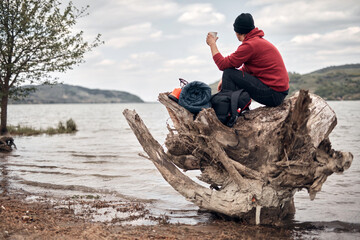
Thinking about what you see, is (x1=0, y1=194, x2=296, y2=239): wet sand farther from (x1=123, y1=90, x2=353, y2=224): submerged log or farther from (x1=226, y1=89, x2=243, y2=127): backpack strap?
Result: (x1=226, y1=89, x2=243, y2=127): backpack strap

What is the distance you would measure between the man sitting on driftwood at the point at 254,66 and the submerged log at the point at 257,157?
31 centimetres

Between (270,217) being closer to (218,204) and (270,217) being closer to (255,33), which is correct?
(218,204)

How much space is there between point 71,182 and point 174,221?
4.67 meters

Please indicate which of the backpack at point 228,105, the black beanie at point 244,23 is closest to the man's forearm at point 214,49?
the black beanie at point 244,23

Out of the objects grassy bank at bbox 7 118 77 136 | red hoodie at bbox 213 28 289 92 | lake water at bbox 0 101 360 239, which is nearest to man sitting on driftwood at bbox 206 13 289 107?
red hoodie at bbox 213 28 289 92

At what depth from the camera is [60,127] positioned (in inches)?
1094

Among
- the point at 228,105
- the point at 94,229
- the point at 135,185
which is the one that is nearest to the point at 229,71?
the point at 228,105

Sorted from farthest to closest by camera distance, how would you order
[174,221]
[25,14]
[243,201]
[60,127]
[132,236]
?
1. [60,127]
2. [25,14]
3. [174,221]
4. [243,201]
5. [132,236]

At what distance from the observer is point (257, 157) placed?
596cm

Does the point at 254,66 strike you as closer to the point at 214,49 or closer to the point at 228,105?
the point at 214,49

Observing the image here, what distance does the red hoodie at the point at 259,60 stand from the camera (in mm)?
5840

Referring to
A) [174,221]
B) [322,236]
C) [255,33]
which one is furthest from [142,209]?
[255,33]

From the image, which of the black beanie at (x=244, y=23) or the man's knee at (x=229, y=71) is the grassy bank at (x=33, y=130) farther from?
the black beanie at (x=244, y=23)

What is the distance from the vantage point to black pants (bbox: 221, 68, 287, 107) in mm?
5984
